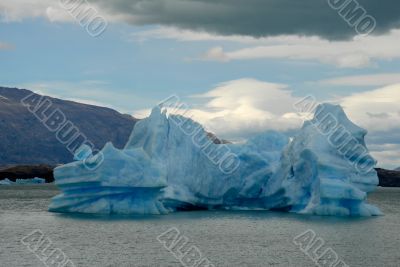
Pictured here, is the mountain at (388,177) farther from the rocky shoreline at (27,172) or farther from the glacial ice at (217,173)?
the glacial ice at (217,173)

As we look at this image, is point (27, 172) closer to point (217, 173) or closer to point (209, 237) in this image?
point (217, 173)

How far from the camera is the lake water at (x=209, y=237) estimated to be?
25797 mm

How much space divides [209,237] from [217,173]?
13361 millimetres

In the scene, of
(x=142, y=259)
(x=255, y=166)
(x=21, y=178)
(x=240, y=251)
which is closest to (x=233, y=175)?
(x=255, y=166)

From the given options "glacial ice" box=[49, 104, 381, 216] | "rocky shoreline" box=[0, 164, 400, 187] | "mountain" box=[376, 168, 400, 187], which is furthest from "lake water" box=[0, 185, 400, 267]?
"mountain" box=[376, 168, 400, 187]

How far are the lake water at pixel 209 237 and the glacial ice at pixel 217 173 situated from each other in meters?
1.45

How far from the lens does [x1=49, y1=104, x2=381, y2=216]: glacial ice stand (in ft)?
129

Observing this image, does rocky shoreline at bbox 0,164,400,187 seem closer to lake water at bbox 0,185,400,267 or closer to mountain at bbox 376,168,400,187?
mountain at bbox 376,168,400,187

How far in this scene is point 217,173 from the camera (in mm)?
45500

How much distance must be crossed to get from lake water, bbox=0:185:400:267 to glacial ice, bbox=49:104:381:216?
1.45 m

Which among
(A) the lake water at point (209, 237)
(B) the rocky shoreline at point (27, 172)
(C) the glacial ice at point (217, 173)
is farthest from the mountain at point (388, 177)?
(A) the lake water at point (209, 237)

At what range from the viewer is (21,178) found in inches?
5477

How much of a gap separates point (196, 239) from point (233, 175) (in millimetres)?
14822

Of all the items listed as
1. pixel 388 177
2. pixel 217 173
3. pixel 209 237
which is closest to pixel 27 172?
pixel 388 177
